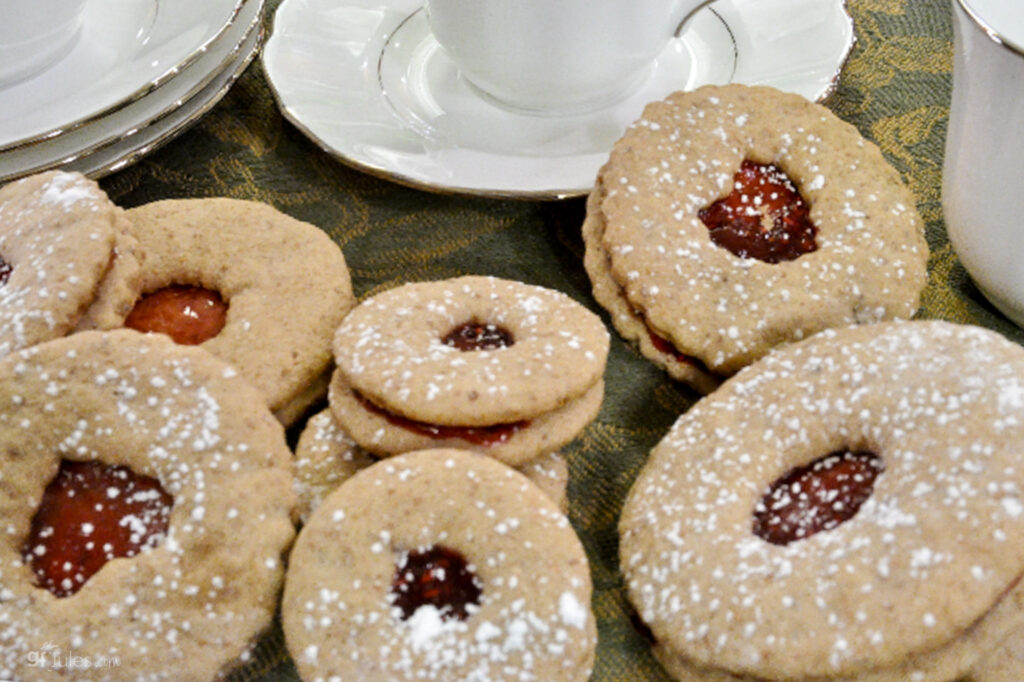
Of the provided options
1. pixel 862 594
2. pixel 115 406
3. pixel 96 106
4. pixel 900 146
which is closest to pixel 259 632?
pixel 115 406

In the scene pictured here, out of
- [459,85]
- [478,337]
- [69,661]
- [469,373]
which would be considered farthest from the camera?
[459,85]

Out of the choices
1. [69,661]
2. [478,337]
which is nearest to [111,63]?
[478,337]

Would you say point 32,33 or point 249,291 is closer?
point 249,291

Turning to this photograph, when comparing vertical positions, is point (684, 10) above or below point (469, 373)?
above

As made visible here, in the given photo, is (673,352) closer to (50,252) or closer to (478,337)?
(478,337)

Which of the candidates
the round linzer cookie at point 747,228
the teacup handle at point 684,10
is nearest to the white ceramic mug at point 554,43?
the teacup handle at point 684,10

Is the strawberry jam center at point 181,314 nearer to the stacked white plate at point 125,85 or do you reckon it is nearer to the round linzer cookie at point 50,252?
the round linzer cookie at point 50,252

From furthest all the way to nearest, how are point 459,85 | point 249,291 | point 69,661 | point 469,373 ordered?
1. point 459,85
2. point 249,291
3. point 469,373
4. point 69,661

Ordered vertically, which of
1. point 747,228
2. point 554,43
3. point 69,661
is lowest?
point 69,661

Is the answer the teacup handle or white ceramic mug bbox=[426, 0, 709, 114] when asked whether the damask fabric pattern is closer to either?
white ceramic mug bbox=[426, 0, 709, 114]

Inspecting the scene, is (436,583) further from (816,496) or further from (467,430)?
(816,496)
